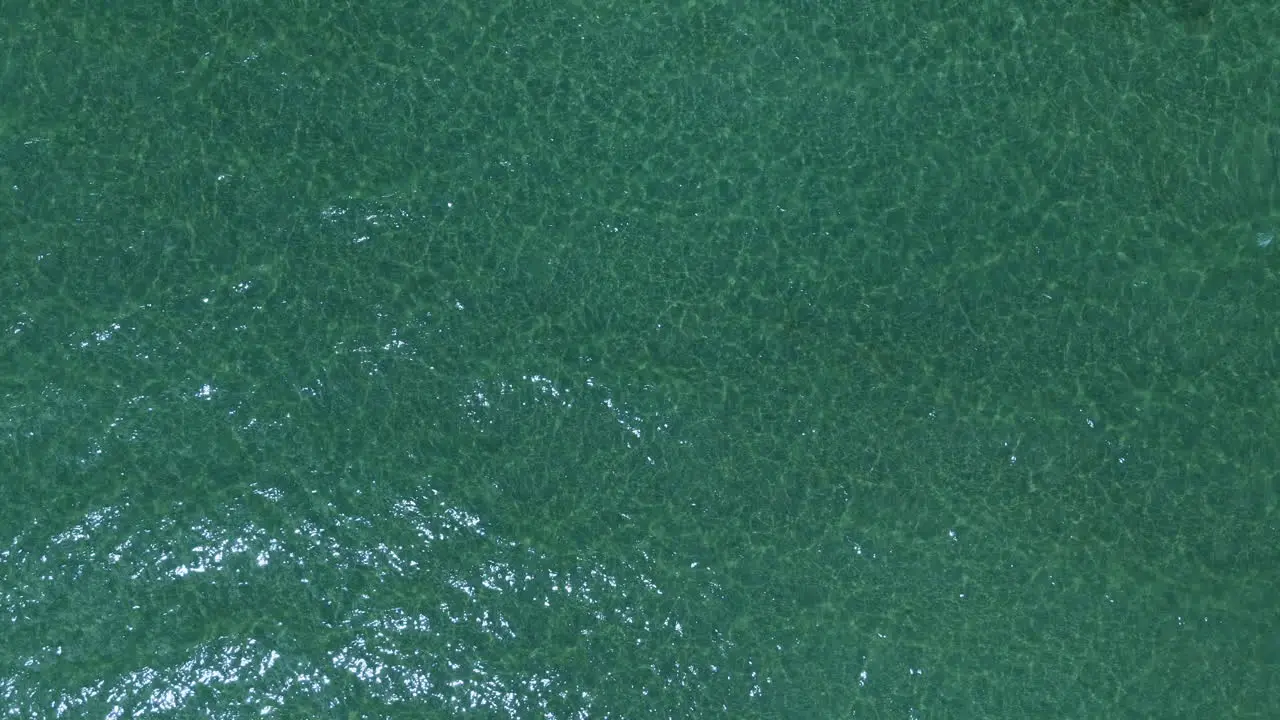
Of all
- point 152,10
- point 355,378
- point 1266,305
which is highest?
point 152,10

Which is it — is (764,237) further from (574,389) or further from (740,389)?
(574,389)

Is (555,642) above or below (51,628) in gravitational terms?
below

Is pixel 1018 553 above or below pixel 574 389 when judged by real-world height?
below

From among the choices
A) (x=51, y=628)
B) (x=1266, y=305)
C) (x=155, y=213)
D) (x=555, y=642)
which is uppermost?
(x=155, y=213)

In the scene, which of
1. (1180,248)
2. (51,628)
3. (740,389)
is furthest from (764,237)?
(51,628)

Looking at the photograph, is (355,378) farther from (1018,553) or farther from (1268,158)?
(1268,158)

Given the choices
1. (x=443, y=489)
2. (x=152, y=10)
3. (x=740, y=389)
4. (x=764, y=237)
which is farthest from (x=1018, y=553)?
(x=152, y=10)
